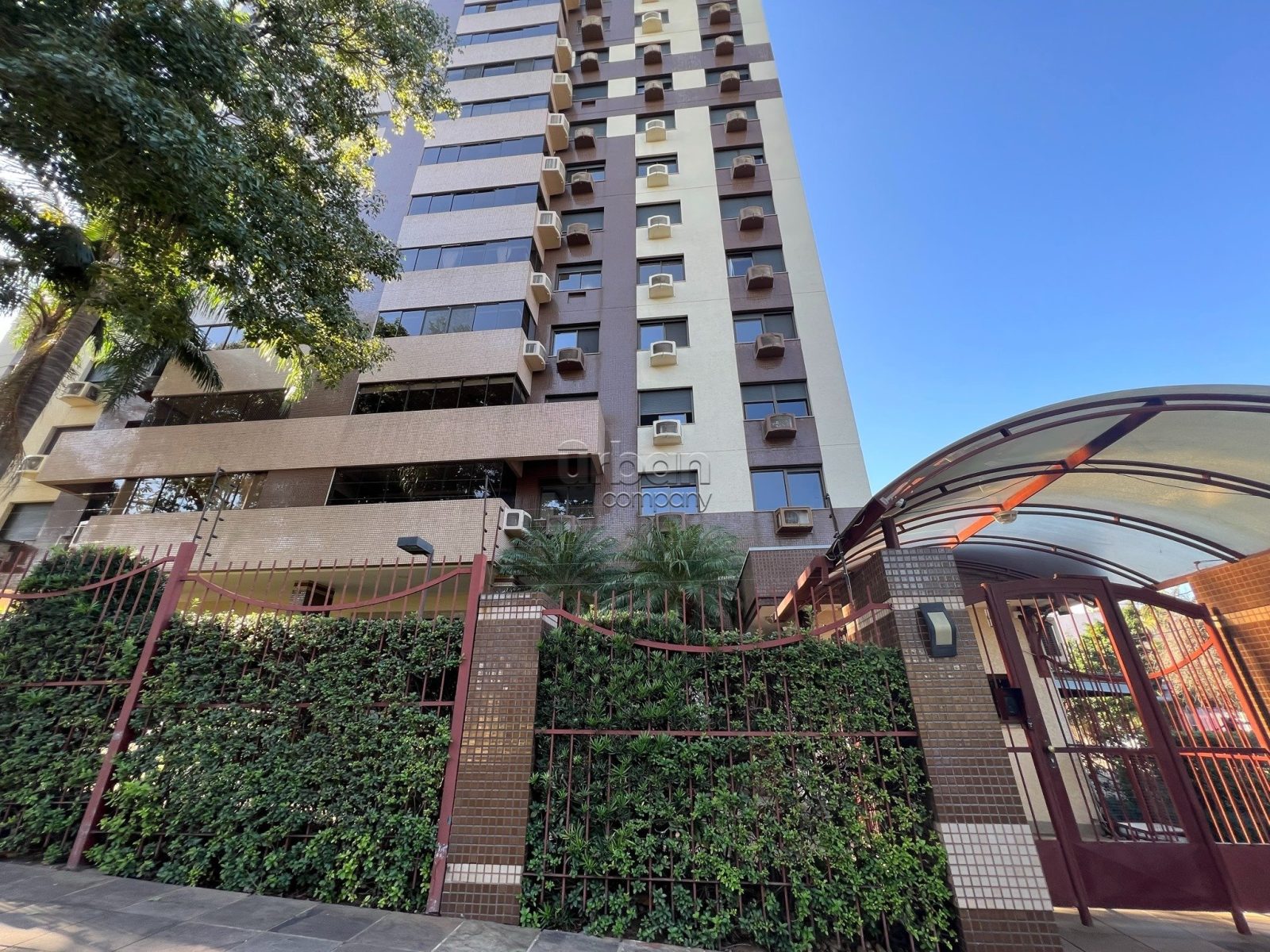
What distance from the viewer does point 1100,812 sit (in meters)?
4.21

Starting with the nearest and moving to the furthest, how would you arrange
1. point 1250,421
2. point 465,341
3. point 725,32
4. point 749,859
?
1. point 749,859
2. point 1250,421
3. point 465,341
4. point 725,32

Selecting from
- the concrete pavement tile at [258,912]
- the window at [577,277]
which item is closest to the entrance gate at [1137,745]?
the concrete pavement tile at [258,912]

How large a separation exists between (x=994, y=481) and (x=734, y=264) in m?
12.5

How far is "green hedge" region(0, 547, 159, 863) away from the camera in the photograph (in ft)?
14.4

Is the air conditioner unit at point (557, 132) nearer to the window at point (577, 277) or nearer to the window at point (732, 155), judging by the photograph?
the window at point (577, 277)

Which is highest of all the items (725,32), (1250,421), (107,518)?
(725,32)

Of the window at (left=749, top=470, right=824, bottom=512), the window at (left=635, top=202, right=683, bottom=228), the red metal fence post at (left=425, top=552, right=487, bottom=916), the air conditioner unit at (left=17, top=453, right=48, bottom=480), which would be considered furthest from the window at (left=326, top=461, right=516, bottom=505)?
the window at (left=635, top=202, right=683, bottom=228)

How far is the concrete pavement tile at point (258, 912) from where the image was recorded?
3398 mm

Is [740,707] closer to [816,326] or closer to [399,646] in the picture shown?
[399,646]

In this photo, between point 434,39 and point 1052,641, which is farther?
point 434,39

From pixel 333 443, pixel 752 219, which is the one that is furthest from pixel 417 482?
pixel 752 219

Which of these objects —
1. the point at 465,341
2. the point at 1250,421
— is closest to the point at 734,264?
the point at 465,341

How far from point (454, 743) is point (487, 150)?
19.3 m

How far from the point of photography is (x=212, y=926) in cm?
333
